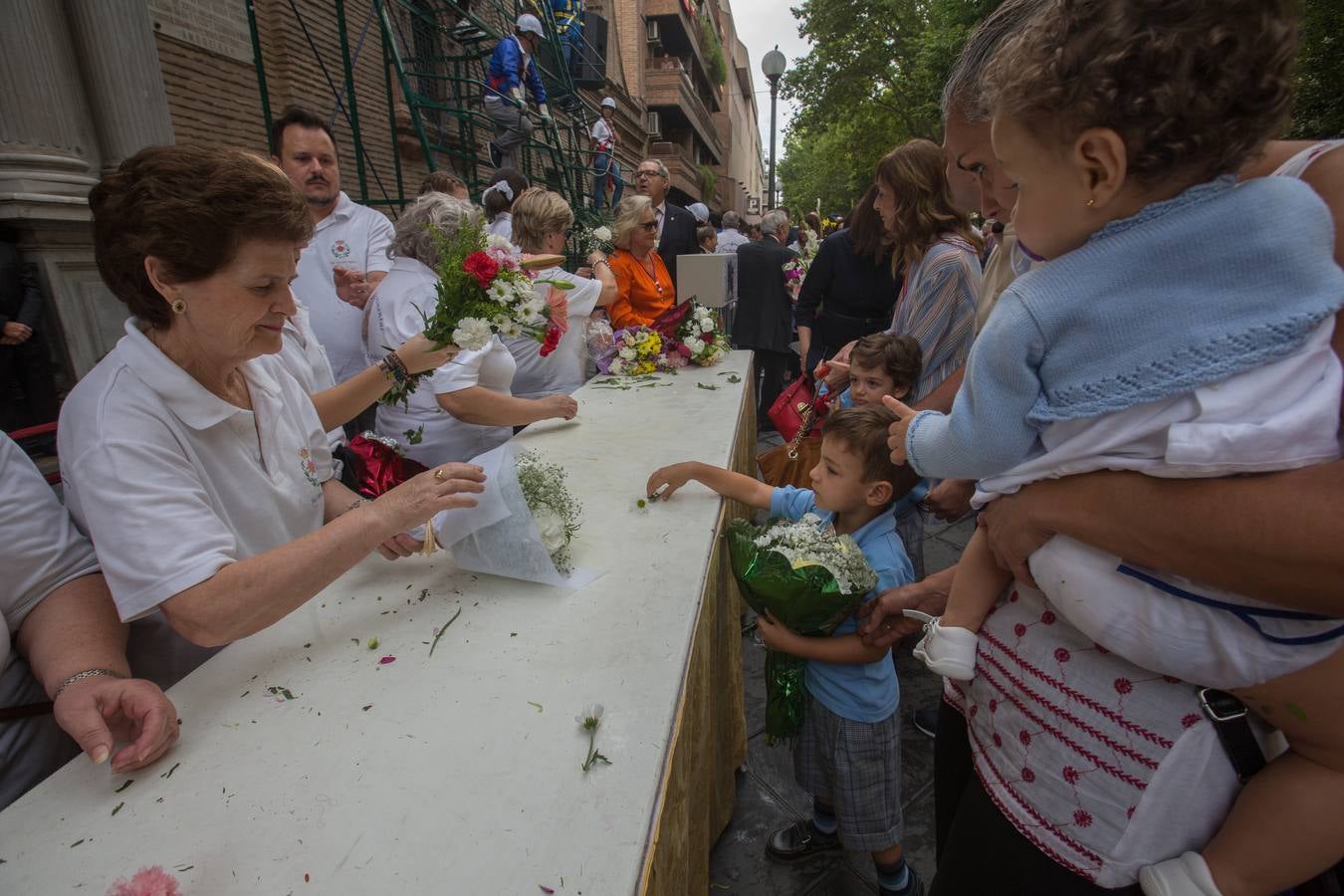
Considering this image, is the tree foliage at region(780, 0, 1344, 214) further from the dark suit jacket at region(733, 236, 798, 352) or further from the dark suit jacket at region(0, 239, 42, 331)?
the dark suit jacket at region(0, 239, 42, 331)

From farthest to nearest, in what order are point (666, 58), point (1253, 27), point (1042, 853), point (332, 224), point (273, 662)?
point (666, 58)
point (332, 224)
point (273, 662)
point (1042, 853)
point (1253, 27)

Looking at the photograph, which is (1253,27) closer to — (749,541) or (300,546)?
(749,541)

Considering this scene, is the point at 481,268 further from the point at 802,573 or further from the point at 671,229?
the point at 671,229

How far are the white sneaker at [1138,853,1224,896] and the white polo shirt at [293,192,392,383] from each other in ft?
11.1

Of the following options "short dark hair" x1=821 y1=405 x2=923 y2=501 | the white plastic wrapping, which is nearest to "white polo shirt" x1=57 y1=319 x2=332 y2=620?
the white plastic wrapping

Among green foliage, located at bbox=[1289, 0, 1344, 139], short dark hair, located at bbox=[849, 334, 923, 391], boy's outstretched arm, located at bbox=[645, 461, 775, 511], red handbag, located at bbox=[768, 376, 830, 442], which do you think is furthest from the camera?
green foliage, located at bbox=[1289, 0, 1344, 139]

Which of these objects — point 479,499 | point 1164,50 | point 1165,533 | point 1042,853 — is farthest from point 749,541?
point 1164,50

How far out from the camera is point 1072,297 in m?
0.89

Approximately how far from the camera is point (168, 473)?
4.37 ft

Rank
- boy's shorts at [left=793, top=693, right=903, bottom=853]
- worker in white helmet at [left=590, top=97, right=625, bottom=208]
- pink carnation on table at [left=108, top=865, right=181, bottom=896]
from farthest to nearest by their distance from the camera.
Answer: worker in white helmet at [left=590, top=97, right=625, bottom=208], boy's shorts at [left=793, top=693, right=903, bottom=853], pink carnation on table at [left=108, top=865, right=181, bottom=896]

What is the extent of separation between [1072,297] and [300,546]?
1.45 m

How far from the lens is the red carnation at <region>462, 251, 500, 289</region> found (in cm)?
215

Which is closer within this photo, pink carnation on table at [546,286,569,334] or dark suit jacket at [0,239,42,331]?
pink carnation on table at [546,286,569,334]

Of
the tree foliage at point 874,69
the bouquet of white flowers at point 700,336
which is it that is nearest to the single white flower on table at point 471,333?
the bouquet of white flowers at point 700,336
